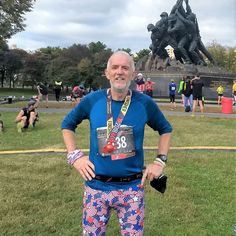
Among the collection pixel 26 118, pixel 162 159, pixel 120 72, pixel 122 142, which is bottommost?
pixel 26 118

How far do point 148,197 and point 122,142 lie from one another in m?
3.20

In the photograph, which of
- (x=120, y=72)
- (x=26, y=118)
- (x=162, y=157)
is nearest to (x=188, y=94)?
(x=26, y=118)

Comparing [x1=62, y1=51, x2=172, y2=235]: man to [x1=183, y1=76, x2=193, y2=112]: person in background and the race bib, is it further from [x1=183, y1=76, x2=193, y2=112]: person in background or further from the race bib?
[x1=183, y1=76, x2=193, y2=112]: person in background

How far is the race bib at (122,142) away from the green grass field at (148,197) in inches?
81.8

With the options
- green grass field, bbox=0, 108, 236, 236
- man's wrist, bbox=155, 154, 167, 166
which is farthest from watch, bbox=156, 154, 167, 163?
green grass field, bbox=0, 108, 236, 236

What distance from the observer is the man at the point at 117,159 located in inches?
112

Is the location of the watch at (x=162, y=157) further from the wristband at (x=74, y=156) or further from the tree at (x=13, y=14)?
the tree at (x=13, y=14)

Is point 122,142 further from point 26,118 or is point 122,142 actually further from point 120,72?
point 26,118

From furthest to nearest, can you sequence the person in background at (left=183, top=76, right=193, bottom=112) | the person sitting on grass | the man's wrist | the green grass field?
the person in background at (left=183, top=76, right=193, bottom=112) → the person sitting on grass → the green grass field → the man's wrist

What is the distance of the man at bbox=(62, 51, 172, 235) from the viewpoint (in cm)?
284

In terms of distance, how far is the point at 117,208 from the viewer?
2.90 metres

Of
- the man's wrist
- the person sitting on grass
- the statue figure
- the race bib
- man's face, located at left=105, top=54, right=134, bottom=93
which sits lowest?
the person sitting on grass

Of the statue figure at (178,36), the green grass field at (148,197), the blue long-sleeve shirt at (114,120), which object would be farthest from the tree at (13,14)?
the blue long-sleeve shirt at (114,120)

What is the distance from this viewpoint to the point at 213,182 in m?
6.69
